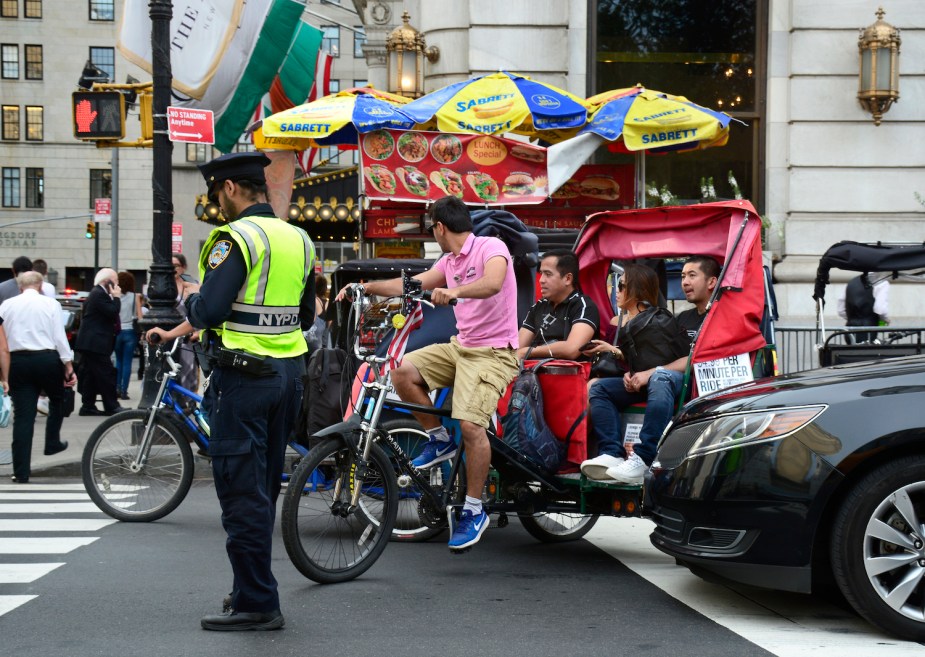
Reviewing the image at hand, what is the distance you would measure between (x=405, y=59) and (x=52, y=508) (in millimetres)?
9157

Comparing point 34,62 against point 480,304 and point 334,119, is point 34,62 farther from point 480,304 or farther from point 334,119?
point 480,304

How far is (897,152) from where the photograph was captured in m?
16.0

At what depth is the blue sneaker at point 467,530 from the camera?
652 cm

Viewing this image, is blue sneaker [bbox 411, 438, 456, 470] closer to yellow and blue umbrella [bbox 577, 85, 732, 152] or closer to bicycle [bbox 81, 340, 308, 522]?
bicycle [bbox 81, 340, 308, 522]

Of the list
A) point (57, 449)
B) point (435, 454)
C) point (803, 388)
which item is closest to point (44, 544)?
point (435, 454)

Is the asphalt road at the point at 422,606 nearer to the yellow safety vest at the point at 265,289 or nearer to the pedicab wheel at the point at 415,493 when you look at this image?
the pedicab wheel at the point at 415,493

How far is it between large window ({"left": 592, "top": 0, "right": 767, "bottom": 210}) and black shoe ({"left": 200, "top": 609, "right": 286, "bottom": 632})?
12230mm

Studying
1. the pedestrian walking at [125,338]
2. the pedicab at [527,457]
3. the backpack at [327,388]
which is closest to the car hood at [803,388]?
the pedicab at [527,457]

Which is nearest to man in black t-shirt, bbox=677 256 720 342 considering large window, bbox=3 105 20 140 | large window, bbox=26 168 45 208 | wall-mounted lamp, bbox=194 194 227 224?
wall-mounted lamp, bbox=194 194 227 224

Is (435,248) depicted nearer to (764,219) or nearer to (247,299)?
(764,219)

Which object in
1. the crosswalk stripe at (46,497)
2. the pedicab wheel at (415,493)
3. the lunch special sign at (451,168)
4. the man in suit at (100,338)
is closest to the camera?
the pedicab wheel at (415,493)

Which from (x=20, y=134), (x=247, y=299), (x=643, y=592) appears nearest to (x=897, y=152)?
(x=643, y=592)

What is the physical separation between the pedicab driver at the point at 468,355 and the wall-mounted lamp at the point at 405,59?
960 centimetres

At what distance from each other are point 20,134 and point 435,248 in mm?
46973
